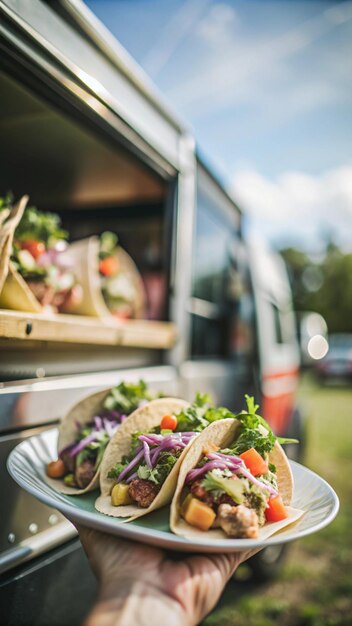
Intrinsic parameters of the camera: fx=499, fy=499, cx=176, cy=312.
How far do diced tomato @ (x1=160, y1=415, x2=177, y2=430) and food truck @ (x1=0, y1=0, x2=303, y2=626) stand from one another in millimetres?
636

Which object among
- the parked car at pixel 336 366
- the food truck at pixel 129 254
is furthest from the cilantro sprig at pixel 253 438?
the parked car at pixel 336 366

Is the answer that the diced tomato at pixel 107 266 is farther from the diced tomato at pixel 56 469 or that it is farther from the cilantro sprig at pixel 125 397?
the diced tomato at pixel 56 469

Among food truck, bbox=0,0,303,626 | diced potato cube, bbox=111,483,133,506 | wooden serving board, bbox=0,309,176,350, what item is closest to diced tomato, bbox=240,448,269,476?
diced potato cube, bbox=111,483,133,506

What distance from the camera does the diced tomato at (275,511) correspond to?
161 centimetres

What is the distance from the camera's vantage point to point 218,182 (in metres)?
4.48

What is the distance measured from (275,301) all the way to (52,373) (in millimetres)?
3954

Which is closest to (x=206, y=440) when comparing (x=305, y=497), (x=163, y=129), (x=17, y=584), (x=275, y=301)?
(x=305, y=497)

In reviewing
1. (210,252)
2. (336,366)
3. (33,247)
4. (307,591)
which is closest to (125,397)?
(33,247)

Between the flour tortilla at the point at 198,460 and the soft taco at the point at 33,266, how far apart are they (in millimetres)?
1089

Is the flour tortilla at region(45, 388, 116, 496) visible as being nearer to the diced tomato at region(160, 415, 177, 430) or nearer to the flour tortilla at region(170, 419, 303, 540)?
the diced tomato at region(160, 415, 177, 430)

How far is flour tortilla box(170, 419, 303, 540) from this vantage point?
1.48 metres

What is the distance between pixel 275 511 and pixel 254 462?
0.16m

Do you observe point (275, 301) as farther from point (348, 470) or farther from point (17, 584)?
point (17, 584)

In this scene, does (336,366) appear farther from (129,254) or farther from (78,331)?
(78,331)
